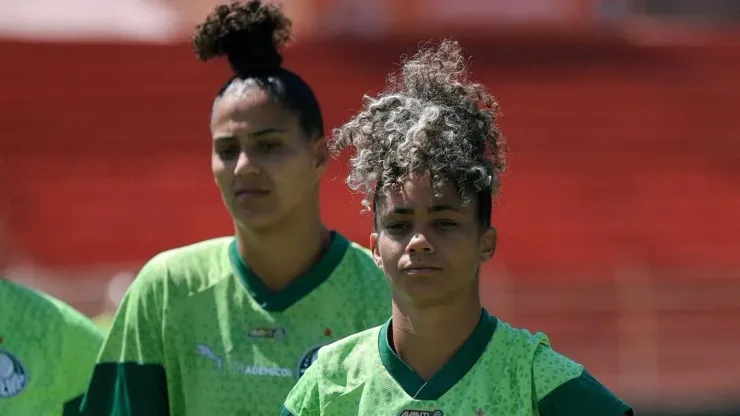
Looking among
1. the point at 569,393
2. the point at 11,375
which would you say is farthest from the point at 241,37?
the point at 569,393

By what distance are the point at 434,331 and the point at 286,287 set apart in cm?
102

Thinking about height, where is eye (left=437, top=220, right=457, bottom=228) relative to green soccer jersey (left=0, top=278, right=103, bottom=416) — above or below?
above

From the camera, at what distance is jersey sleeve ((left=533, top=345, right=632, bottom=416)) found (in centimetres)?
288

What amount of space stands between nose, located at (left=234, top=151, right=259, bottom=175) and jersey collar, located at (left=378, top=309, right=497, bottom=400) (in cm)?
93

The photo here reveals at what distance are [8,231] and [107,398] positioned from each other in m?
11.1

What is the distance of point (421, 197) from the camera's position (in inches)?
119

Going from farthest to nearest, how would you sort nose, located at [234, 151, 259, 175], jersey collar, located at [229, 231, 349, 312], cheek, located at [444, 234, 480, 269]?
jersey collar, located at [229, 231, 349, 312] < nose, located at [234, 151, 259, 175] < cheek, located at [444, 234, 480, 269]

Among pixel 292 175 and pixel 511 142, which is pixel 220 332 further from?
pixel 511 142

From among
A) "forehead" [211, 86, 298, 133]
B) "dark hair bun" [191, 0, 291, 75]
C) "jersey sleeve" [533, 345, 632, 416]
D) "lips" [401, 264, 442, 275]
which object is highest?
"dark hair bun" [191, 0, 291, 75]

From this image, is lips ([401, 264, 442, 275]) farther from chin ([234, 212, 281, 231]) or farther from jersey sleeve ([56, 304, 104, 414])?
jersey sleeve ([56, 304, 104, 414])

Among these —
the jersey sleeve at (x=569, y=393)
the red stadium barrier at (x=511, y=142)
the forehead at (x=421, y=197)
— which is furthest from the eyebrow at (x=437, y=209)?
the red stadium barrier at (x=511, y=142)

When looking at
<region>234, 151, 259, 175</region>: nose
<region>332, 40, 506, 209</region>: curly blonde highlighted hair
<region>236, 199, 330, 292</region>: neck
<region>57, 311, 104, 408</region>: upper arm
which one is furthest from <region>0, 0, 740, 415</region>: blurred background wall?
<region>332, 40, 506, 209</region>: curly blonde highlighted hair

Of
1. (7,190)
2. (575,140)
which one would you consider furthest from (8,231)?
(575,140)

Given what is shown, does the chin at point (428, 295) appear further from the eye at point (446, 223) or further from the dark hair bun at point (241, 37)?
the dark hair bun at point (241, 37)
